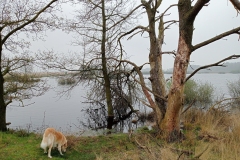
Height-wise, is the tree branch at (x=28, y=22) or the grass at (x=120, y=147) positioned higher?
the tree branch at (x=28, y=22)

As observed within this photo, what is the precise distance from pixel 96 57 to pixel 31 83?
488 centimetres

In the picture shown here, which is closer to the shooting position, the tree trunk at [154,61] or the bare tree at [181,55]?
the bare tree at [181,55]

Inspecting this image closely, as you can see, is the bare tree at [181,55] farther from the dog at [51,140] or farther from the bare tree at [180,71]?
the dog at [51,140]

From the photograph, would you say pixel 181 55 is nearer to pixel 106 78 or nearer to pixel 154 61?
pixel 154 61

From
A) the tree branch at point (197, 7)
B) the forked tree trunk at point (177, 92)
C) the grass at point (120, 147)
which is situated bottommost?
the grass at point (120, 147)

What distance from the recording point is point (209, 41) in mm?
6898

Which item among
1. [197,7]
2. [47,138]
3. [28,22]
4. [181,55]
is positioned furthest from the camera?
[28,22]

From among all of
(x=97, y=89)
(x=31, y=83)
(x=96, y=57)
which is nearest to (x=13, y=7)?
(x=31, y=83)

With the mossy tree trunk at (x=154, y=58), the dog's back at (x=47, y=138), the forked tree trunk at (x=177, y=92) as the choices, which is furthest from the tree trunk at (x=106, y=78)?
the dog's back at (x=47, y=138)

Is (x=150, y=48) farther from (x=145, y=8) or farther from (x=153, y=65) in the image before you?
(x=145, y=8)

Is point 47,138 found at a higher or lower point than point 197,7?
lower

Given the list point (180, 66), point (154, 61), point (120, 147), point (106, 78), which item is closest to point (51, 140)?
point (120, 147)

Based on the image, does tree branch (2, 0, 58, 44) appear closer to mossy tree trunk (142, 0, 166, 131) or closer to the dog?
mossy tree trunk (142, 0, 166, 131)

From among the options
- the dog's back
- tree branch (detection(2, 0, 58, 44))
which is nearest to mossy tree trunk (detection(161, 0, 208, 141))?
the dog's back
